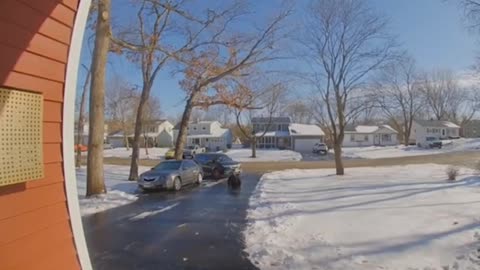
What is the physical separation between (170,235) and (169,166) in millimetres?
11108

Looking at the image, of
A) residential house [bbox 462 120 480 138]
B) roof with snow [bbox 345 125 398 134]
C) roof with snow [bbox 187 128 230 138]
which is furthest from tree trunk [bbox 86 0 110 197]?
residential house [bbox 462 120 480 138]

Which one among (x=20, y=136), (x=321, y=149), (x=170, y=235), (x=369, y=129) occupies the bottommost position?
(x=170, y=235)

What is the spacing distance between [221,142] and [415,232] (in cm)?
7078

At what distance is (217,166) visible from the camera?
26.6m

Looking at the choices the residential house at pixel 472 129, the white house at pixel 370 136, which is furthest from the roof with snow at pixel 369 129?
the residential house at pixel 472 129

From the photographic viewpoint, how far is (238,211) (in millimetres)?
12156

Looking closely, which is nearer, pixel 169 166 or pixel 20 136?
pixel 20 136

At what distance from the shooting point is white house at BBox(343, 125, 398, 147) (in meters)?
83.2

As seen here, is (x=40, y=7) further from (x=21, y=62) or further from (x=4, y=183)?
(x=4, y=183)

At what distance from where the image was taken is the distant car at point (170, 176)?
17.9m

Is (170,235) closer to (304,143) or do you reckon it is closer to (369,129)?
(304,143)

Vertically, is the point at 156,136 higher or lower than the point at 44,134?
higher

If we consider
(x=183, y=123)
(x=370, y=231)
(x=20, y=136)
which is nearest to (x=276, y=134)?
(x=183, y=123)

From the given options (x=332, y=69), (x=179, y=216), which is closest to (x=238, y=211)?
(x=179, y=216)
